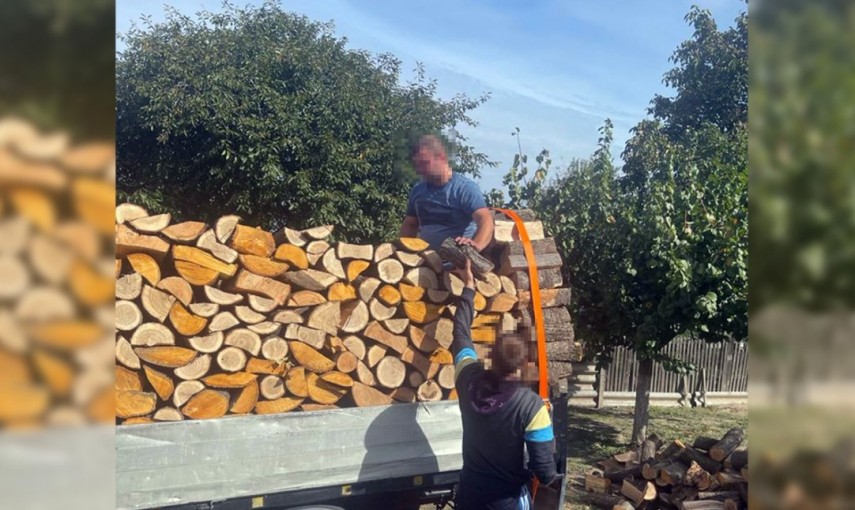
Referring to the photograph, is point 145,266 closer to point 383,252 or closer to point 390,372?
point 383,252

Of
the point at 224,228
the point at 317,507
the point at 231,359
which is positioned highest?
the point at 224,228

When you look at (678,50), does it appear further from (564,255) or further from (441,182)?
(441,182)

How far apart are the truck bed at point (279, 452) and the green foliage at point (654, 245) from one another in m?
4.19

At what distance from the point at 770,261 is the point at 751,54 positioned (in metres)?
0.47

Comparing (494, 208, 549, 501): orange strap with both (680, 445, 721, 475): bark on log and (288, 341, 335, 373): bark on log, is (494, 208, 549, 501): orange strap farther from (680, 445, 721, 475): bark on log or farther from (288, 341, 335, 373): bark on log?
(680, 445, 721, 475): bark on log

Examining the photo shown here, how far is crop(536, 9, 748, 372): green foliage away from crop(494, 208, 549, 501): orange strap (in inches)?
133

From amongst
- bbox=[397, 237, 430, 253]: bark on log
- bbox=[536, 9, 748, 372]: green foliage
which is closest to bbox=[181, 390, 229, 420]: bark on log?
bbox=[397, 237, 430, 253]: bark on log

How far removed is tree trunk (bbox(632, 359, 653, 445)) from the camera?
895 centimetres

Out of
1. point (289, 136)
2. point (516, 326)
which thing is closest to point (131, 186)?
point (289, 136)

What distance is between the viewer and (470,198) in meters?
4.29

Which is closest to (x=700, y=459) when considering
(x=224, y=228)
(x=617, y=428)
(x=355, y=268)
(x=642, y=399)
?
(x=642, y=399)

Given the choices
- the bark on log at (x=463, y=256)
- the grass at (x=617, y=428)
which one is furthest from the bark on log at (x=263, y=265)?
the grass at (x=617, y=428)

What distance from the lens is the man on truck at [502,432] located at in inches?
126

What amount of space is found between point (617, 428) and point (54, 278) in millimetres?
9797
